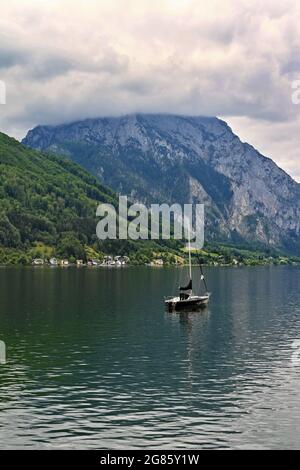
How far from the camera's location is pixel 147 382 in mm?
73562

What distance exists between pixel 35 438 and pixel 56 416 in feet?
20.9

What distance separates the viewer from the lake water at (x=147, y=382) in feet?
174

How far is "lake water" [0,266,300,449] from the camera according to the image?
5306 cm

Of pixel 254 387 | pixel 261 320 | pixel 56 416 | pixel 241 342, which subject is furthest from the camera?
pixel 261 320

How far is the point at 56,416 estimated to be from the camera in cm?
5775

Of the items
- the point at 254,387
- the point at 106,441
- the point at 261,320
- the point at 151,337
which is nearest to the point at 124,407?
the point at 106,441

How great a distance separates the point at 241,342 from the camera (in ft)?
354

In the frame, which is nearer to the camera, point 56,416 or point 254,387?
point 56,416
